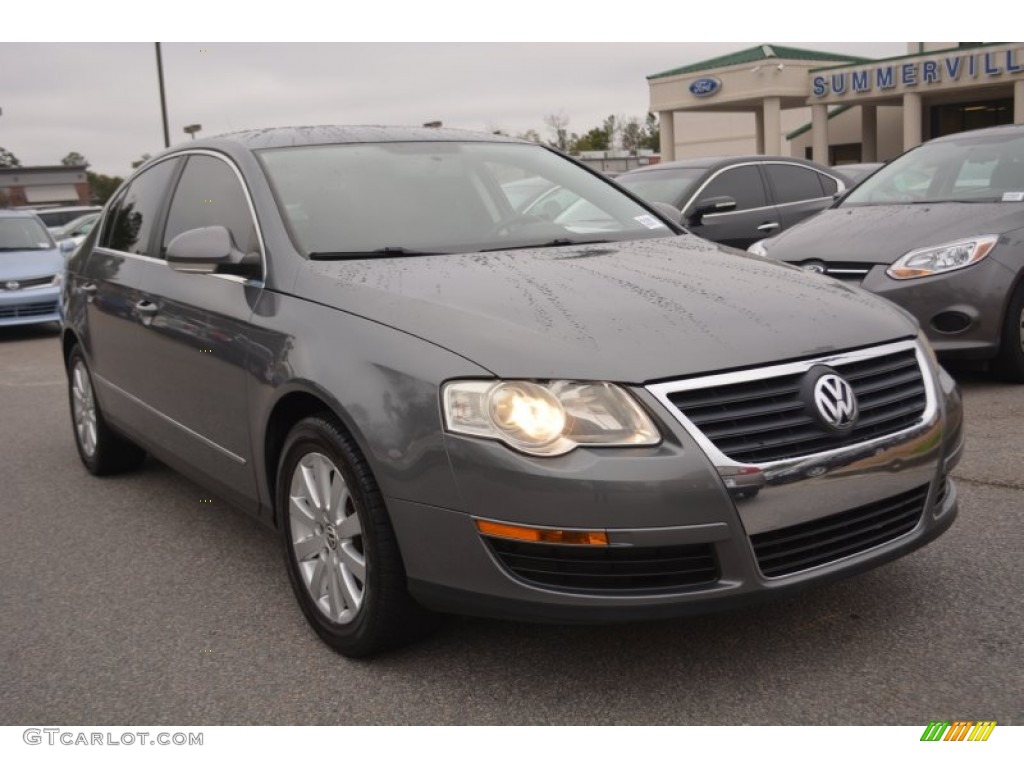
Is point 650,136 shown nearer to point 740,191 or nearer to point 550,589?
point 740,191

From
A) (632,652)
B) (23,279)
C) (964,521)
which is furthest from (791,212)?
(23,279)

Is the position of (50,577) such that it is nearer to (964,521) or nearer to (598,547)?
(598,547)

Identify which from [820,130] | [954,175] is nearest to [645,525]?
[954,175]

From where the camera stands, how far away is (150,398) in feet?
15.2

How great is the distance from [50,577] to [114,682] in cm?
116

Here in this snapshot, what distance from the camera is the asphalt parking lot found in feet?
9.60

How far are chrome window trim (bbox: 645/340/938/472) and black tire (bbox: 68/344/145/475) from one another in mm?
3447

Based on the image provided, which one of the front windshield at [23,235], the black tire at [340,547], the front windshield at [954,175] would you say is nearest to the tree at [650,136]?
the front windshield at [23,235]

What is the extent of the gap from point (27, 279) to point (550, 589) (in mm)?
12004

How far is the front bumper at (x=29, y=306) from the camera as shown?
1300cm

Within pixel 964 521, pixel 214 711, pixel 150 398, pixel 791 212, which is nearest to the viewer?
pixel 214 711

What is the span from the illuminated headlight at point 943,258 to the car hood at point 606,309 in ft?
9.85

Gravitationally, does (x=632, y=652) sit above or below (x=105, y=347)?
below

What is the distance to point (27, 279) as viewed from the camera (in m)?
13.2
